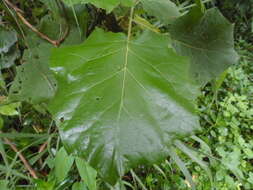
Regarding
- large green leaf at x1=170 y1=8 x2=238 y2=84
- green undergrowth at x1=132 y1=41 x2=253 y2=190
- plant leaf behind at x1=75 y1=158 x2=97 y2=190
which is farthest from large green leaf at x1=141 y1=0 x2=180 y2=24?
green undergrowth at x1=132 y1=41 x2=253 y2=190

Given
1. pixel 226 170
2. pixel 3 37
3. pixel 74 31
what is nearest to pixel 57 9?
pixel 74 31

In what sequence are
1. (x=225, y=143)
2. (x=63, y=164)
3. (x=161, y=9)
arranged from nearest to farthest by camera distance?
1. (x=161, y=9)
2. (x=63, y=164)
3. (x=225, y=143)

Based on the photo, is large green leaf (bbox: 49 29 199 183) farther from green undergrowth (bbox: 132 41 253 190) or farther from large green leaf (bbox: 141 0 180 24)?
green undergrowth (bbox: 132 41 253 190)

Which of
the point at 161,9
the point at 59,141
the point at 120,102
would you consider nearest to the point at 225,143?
the point at 59,141

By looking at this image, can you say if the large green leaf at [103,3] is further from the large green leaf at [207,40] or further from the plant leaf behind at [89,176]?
the plant leaf behind at [89,176]

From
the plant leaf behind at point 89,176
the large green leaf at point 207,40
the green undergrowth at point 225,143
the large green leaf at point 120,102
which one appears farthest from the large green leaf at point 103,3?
the green undergrowth at point 225,143

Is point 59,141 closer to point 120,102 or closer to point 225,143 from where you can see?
point 120,102
